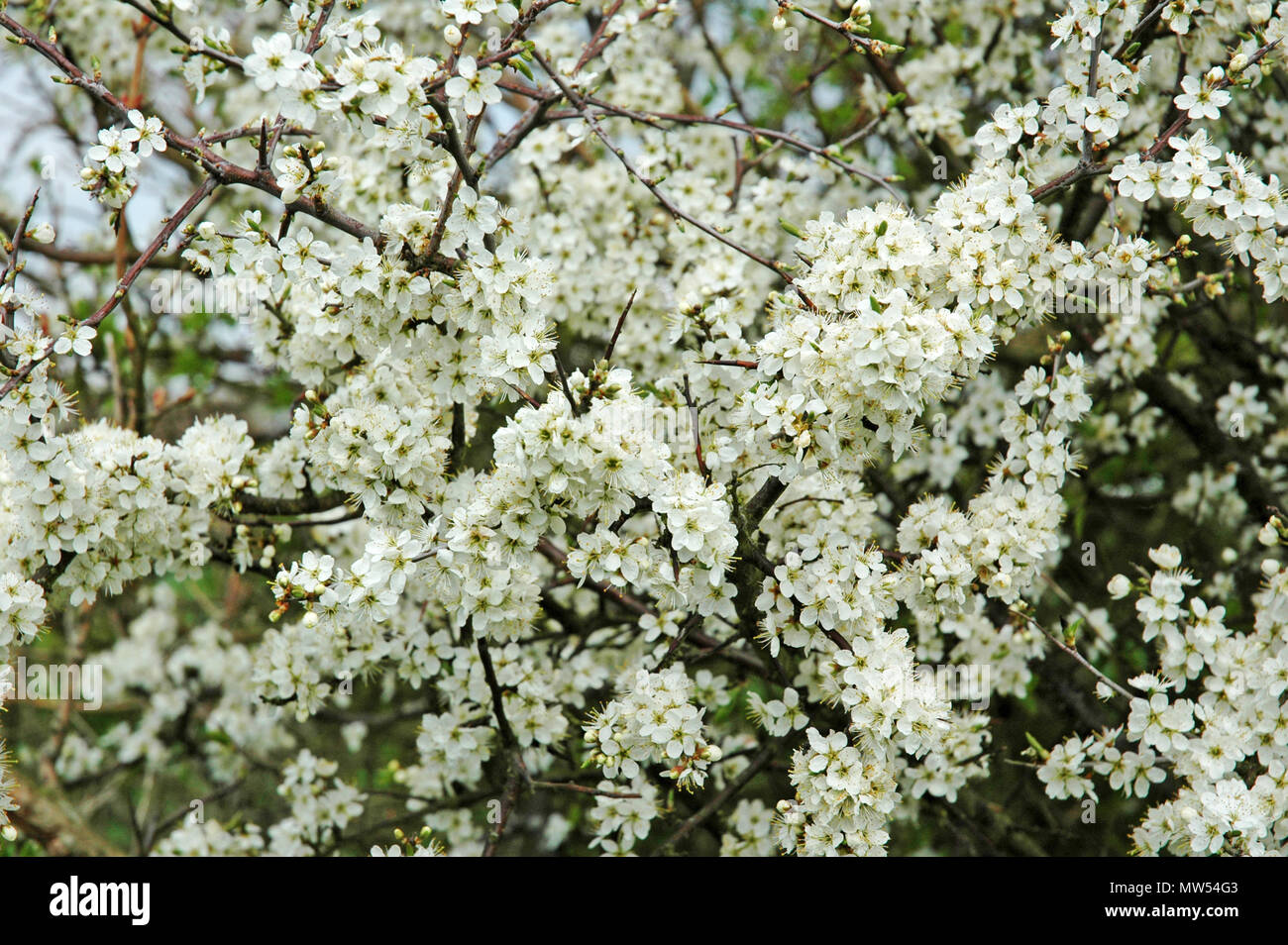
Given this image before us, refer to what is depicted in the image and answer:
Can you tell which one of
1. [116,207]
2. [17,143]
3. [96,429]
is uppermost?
[17,143]

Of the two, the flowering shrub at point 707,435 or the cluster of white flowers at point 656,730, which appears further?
the cluster of white flowers at point 656,730

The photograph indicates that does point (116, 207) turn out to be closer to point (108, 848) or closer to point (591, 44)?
point (591, 44)

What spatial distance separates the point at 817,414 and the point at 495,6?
1265 mm

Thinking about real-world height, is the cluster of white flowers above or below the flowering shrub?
below

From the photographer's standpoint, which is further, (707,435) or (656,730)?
(707,435)

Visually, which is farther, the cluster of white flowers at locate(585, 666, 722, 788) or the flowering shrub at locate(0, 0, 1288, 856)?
the cluster of white flowers at locate(585, 666, 722, 788)

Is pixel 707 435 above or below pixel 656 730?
above

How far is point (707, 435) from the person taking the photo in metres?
3.28

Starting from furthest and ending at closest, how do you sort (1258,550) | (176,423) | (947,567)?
(176,423)
(1258,550)
(947,567)

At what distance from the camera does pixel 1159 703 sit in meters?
3.05

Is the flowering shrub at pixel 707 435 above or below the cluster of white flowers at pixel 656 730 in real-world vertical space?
above

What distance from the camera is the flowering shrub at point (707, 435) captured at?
8.74 feet

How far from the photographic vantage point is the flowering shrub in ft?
Result: 8.74
